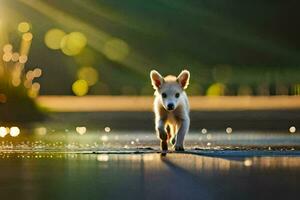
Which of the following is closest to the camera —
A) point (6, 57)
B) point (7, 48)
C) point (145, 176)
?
point (145, 176)

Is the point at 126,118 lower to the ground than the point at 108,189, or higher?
higher

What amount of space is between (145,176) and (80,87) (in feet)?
151

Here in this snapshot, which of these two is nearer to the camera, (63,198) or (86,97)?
(63,198)

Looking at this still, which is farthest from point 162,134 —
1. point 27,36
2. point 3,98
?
point 27,36

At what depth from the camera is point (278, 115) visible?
40250 mm

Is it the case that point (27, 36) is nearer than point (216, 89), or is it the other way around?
point (216, 89)

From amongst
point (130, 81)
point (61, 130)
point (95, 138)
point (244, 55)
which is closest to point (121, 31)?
point (244, 55)

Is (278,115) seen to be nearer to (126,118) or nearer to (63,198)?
(126,118)

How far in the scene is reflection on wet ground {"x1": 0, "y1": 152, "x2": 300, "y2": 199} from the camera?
11.7 metres

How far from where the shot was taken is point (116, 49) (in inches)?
2670

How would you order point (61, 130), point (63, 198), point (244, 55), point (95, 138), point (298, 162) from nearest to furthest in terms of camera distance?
point (63, 198)
point (298, 162)
point (95, 138)
point (61, 130)
point (244, 55)

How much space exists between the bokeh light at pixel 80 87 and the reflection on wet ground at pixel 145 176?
4047 cm

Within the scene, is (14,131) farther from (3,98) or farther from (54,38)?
(54,38)

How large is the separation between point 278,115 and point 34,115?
8.05 metres
